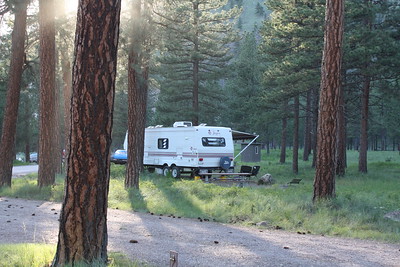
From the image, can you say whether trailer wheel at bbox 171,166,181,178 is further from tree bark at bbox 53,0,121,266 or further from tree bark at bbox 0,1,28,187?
tree bark at bbox 53,0,121,266

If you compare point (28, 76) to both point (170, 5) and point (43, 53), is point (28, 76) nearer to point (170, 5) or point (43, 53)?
point (43, 53)

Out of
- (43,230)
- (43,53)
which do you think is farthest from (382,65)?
(43,230)

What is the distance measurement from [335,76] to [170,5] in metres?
7.00

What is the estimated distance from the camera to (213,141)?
23.4 metres

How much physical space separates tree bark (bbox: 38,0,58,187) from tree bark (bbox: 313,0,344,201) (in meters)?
8.47

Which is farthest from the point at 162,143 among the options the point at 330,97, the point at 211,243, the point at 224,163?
the point at 211,243

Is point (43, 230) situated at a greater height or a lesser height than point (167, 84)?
lesser

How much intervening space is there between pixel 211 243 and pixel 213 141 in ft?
53.7

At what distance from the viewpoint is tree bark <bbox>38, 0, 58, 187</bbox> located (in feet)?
46.5

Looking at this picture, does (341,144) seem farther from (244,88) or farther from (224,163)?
(244,88)

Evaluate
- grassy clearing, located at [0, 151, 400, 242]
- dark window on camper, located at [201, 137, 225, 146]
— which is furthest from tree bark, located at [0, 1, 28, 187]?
dark window on camper, located at [201, 137, 225, 146]

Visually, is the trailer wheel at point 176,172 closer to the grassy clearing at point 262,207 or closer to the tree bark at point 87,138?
the grassy clearing at point 262,207

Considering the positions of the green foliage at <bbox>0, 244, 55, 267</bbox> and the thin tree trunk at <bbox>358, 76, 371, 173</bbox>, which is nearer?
the green foliage at <bbox>0, 244, 55, 267</bbox>

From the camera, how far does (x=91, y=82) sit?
15.6 ft
